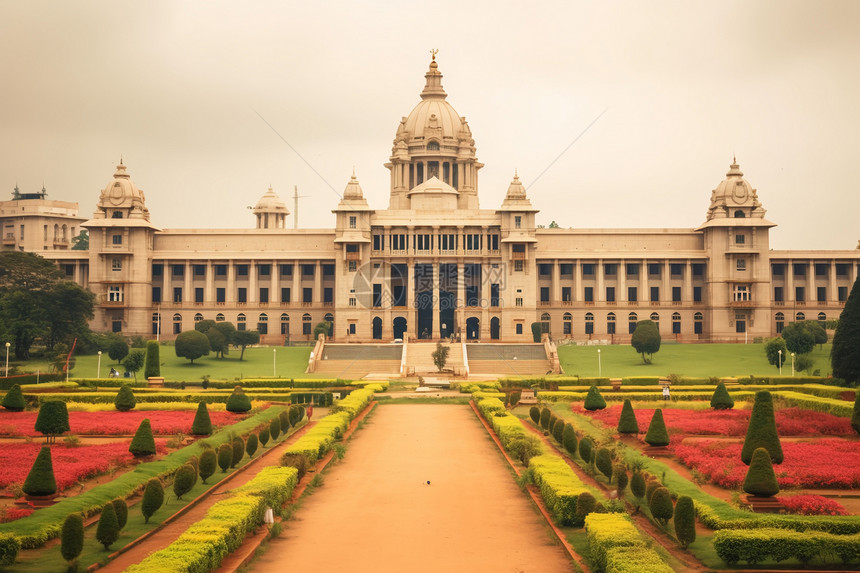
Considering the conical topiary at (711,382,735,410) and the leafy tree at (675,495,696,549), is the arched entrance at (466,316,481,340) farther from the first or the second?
the leafy tree at (675,495,696,549)

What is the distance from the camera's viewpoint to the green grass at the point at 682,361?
58875mm

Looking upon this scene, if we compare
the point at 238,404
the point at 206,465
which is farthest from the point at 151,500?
the point at 238,404

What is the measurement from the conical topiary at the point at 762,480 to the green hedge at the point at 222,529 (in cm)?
1030

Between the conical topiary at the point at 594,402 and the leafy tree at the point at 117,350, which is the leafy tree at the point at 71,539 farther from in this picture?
the leafy tree at the point at 117,350

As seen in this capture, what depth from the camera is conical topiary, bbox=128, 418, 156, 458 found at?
2511 cm


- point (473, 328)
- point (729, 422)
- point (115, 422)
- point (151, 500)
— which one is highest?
point (473, 328)

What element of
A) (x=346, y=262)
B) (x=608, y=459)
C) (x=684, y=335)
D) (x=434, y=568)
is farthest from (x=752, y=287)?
(x=434, y=568)

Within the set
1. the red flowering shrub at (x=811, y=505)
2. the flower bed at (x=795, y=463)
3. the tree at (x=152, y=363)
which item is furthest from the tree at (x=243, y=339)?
the red flowering shrub at (x=811, y=505)

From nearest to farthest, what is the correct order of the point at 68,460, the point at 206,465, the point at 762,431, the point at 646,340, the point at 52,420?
the point at 762,431 < the point at 206,465 < the point at 68,460 < the point at 52,420 < the point at 646,340

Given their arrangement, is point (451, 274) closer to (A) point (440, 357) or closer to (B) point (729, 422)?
(A) point (440, 357)

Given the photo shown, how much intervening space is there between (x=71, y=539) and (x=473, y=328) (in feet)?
210

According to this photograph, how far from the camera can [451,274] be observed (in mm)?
78938

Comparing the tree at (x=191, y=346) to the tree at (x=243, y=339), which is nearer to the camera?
the tree at (x=191, y=346)

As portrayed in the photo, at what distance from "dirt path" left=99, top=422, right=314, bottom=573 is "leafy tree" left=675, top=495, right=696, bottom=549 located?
9801 mm
